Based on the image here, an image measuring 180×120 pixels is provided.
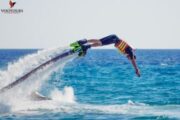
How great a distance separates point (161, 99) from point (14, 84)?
1893 cm

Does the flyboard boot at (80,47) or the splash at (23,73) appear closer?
the flyboard boot at (80,47)

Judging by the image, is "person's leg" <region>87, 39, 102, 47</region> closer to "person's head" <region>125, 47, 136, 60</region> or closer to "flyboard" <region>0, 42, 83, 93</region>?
"flyboard" <region>0, 42, 83, 93</region>

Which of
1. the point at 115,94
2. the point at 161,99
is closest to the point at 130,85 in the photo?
the point at 115,94

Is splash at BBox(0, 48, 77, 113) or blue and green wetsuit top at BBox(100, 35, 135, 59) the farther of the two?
splash at BBox(0, 48, 77, 113)

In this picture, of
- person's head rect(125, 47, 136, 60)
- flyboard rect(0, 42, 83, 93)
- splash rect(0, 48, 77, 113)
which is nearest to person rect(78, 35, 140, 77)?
person's head rect(125, 47, 136, 60)

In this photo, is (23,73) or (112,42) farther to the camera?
(23,73)

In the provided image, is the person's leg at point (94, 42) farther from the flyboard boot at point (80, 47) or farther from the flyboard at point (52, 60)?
the flyboard at point (52, 60)

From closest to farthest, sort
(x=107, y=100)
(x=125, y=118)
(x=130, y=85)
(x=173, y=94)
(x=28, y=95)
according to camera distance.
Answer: (x=125, y=118) → (x=28, y=95) → (x=107, y=100) → (x=173, y=94) → (x=130, y=85)

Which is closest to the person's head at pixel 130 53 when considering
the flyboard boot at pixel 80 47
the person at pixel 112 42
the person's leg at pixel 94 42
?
the person at pixel 112 42

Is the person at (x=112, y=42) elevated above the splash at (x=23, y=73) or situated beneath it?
elevated above

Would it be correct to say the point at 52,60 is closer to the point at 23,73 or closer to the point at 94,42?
the point at 23,73

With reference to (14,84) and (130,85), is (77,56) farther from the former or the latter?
(130,85)

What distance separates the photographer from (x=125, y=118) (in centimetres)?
3547

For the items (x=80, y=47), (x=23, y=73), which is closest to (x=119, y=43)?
(x=80, y=47)
